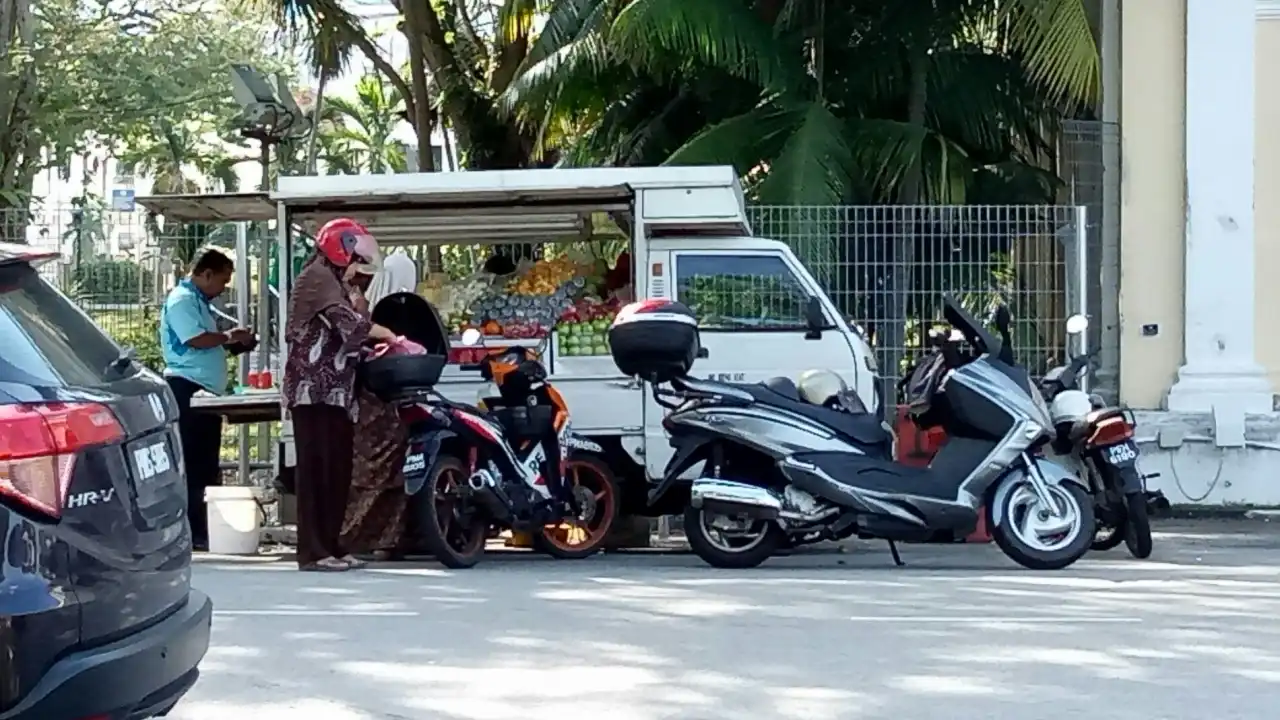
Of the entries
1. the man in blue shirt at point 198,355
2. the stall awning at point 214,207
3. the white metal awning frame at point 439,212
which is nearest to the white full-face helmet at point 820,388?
the white metal awning frame at point 439,212

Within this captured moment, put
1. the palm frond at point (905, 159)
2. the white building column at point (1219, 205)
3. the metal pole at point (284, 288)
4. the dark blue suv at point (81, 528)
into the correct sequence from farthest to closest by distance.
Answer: the palm frond at point (905, 159), the white building column at point (1219, 205), the metal pole at point (284, 288), the dark blue suv at point (81, 528)

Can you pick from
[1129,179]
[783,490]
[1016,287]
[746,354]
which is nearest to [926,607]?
[783,490]

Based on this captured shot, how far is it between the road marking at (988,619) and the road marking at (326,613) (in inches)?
81.4

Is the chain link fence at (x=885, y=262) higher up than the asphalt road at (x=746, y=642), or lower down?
higher up

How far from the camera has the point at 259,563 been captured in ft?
33.4

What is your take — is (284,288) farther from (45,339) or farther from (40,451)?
(40,451)

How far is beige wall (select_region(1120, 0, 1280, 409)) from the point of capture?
13.0 metres

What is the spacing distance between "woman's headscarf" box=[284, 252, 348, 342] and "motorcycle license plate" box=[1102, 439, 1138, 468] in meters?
4.32

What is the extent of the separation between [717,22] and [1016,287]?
10.3 feet

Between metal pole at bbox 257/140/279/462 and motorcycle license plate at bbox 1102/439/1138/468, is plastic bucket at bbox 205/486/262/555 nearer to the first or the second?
metal pole at bbox 257/140/279/462

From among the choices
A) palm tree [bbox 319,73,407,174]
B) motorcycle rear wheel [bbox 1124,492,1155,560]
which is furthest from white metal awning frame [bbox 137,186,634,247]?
palm tree [bbox 319,73,407,174]

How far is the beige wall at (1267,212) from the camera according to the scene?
1317cm

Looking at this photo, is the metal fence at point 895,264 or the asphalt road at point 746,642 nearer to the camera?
the asphalt road at point 746,642

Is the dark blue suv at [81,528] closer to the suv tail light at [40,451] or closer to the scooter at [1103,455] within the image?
the suv tail light at [40,451]
